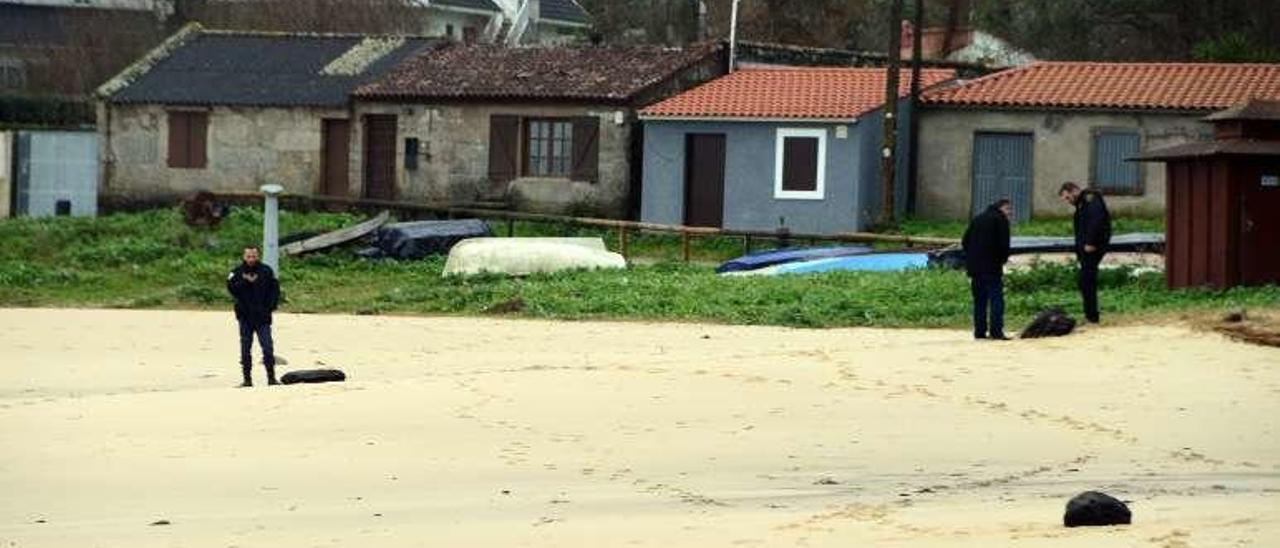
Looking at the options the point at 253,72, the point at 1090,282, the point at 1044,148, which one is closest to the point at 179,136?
the point at 253,72

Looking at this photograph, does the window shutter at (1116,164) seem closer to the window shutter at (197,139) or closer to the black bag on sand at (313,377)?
the window shutter at (197,139)

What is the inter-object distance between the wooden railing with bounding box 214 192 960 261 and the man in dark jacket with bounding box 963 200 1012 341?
12.6 m

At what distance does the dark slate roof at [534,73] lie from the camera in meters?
47.1

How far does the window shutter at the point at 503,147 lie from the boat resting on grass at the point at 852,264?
391 inches

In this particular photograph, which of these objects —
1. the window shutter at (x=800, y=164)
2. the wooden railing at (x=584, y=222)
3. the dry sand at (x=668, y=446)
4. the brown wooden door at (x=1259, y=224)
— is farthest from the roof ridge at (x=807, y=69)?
the dry sand at (x=668, y=446)

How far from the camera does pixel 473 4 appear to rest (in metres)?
76.9

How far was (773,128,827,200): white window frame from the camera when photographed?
147 feet

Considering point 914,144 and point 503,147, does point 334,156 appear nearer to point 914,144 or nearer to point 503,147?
point 503,147

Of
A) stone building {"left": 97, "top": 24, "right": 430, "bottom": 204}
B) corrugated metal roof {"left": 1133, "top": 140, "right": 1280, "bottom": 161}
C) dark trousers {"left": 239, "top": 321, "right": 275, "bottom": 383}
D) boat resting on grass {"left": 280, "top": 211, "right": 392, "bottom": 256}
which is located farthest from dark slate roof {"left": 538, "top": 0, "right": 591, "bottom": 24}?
dark trousers {"left": 239, "top": 321, "right": 275, "bottom": 383}

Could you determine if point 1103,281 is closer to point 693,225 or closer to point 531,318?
point 531,318

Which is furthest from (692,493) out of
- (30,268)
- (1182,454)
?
(30,268)

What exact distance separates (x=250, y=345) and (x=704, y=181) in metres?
21.7

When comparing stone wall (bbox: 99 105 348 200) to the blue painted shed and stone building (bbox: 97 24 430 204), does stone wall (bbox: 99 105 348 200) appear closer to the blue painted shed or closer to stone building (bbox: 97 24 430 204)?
stone building (bbox: 97 24 430 204)

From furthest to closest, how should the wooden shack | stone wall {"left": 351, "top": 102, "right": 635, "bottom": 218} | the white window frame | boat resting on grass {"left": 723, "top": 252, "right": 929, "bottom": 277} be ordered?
stone wall {"left": 351, "top": 102, "right": 635, "bottom": 218}
the white window frame
boat resting on grass {"left": 723, "top": 252, "right": 929, "bottom": 277}
the wooden shack
